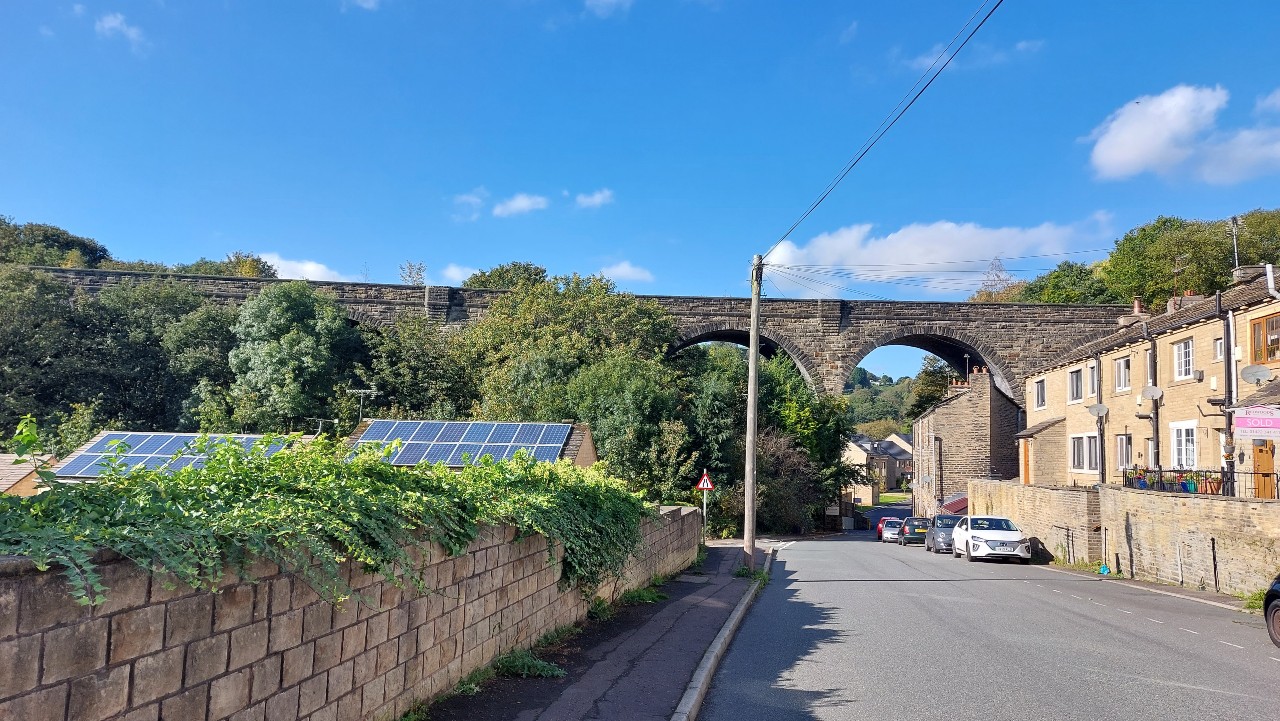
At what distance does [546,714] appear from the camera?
259 inches

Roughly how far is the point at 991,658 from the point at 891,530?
33519 millimetres

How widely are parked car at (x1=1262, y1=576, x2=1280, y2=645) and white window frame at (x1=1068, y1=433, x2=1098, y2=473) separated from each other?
21.2m

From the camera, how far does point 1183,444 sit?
80.3ft

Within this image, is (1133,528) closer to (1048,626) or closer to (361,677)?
(1048,626)

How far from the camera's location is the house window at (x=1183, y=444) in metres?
23.9

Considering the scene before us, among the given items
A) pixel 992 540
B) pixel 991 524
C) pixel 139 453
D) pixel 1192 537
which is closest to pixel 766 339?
pixel 991 524

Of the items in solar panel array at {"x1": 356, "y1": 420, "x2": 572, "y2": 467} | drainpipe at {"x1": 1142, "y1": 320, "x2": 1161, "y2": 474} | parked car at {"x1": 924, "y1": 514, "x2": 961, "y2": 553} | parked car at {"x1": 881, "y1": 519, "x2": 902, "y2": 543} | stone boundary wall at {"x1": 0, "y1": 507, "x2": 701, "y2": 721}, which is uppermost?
drainpipe at {"x1": 1142, "y1": 320, "x2": 1161, "y2": 474}

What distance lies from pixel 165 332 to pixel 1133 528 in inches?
1505

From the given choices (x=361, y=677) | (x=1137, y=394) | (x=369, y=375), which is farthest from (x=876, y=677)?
(x=369, y=375)

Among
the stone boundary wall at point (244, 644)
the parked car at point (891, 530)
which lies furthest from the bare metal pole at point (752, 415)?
the parked car at point (891, 530)

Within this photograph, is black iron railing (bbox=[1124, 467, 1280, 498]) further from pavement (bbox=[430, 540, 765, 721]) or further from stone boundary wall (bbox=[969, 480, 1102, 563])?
pavement (bbox=[430, 540, 765, 721])

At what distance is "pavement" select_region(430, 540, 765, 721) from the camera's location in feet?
21.9

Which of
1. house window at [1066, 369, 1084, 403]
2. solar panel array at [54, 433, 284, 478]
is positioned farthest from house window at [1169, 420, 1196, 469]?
solar panel array at [54, 433, 284, 478]

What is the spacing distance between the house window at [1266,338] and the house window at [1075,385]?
10.7m
